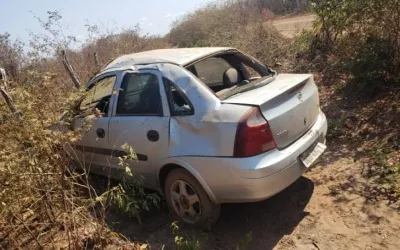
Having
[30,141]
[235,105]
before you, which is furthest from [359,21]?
[30,141]

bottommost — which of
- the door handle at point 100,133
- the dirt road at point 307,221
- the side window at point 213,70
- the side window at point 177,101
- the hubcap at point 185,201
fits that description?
the dirt road at point 307,221

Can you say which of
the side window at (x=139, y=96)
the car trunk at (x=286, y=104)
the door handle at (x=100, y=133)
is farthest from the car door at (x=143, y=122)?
the car trunk at (x=286, y=104)

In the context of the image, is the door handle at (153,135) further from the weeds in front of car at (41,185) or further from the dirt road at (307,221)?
the dirt road at (307,221)

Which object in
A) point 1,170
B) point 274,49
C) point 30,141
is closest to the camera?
point 1,170

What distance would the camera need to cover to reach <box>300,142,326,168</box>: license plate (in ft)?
11.4

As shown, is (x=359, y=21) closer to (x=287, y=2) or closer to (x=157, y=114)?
(x=157, y=114)

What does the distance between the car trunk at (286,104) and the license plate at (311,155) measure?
0.18 meters

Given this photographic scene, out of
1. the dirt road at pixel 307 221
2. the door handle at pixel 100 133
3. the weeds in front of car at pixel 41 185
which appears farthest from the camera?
the door handle at pixel 100 133

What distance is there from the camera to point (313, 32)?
8.99 metres

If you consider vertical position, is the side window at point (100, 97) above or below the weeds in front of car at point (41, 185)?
above

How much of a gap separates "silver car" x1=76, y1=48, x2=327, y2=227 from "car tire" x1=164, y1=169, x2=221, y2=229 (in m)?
0.01

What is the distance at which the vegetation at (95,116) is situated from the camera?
10.4ft

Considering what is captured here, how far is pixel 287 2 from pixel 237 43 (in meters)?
13.1

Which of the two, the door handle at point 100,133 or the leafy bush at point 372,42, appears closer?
the door handle at point 100,133
